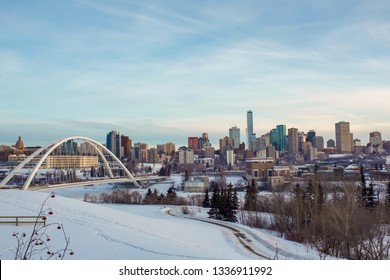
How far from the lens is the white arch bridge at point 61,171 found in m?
27.8

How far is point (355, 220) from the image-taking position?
1098cm

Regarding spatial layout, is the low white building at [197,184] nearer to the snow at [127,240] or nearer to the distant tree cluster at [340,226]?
the distant tree cluster at [340,226]

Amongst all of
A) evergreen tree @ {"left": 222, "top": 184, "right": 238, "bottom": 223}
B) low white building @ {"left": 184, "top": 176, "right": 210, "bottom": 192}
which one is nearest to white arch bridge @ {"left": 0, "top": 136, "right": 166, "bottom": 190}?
low white building @ {"left": 184, "top": 176, "right": 210, "bottom": 192}

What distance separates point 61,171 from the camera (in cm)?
3188

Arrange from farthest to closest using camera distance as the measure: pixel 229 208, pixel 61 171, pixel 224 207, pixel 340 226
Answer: pixel 61 171
pixel 229 208
pixel 224 207
pixel 340 226

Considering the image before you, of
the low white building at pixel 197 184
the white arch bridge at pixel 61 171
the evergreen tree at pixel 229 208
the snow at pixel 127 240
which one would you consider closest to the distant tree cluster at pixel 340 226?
the snow at pixel 127 240

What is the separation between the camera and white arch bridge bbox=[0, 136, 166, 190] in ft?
91.1

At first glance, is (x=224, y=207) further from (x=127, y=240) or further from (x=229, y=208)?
(x=127, y=240)

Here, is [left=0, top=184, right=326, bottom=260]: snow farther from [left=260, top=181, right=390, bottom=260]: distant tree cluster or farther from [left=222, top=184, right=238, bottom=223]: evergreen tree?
[left=222, top=184, right=238, bottom=223]: evergreen tree

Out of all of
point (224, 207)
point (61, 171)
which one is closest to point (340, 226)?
point (224, 207)

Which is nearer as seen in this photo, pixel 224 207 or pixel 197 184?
pixel 224 207

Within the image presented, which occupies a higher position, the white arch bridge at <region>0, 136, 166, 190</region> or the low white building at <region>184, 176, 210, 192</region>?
the white arch bridge at <region>0, 136, 166, 190</region>

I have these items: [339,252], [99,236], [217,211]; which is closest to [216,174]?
[217,211]
